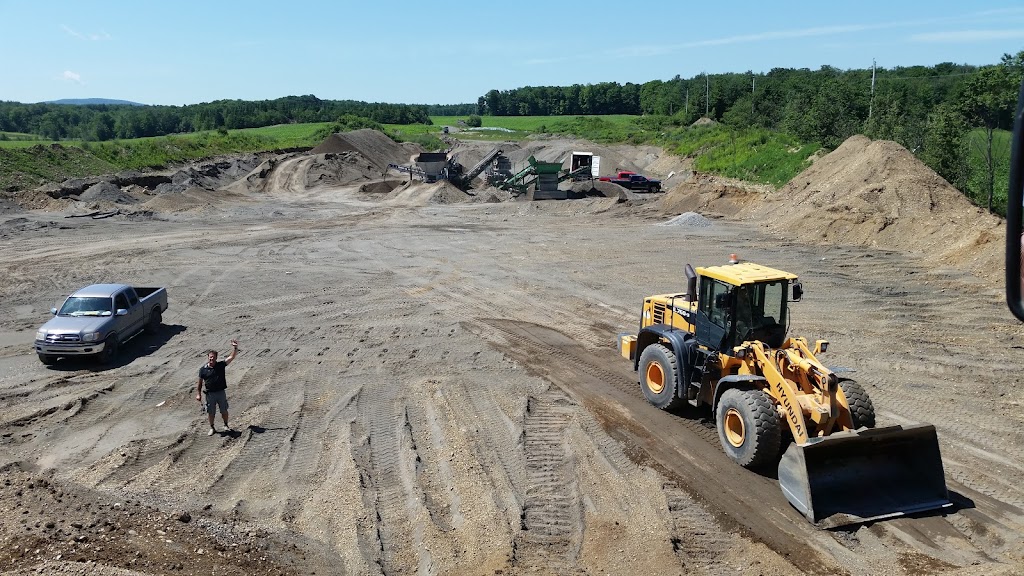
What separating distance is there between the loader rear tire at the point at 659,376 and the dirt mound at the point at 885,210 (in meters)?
14.0

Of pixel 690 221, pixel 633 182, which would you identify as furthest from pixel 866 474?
pixel 633 182

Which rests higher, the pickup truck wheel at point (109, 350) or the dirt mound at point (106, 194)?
the dirt mound at point (106, 194)

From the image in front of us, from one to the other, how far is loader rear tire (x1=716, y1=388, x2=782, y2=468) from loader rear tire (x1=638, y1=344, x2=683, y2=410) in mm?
1336

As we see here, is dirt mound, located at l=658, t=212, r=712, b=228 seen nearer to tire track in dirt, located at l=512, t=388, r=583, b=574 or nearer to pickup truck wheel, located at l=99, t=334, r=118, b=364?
tire track in dirt, located at l=512, t=388, r=583, b=574

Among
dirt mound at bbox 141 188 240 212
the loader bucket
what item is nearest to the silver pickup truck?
the loader bucket

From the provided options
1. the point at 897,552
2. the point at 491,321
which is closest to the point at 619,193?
the point at 491,321

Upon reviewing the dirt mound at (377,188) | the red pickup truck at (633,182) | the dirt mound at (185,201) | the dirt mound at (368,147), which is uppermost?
the dirt mound at (368,147)

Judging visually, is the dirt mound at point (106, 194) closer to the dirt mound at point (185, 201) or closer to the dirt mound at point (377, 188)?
the dirt mound at point (185, 201)

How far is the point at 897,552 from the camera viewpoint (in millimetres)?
7781

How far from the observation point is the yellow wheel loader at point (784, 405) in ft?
27.7

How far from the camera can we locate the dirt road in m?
7.91

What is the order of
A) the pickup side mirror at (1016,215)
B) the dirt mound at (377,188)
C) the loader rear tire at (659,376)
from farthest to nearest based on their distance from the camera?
the dirt mound at (377,188), the loader rear tire at (659,376), the pickup side mirror at (1016,215)

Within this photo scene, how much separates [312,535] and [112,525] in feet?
7.35

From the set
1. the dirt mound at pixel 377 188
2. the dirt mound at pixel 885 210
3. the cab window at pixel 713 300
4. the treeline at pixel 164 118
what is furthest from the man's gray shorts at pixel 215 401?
the treeline at pixel 164 118
